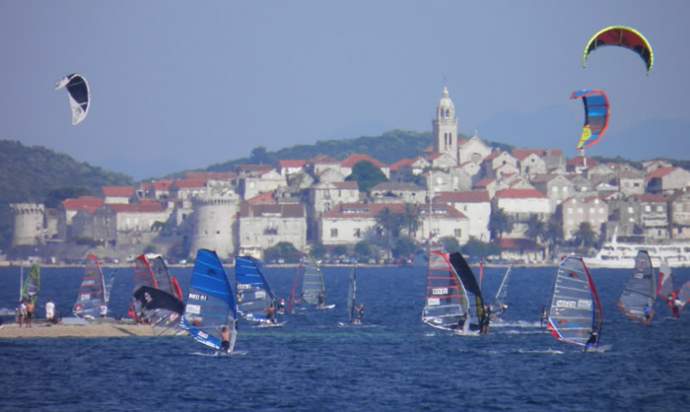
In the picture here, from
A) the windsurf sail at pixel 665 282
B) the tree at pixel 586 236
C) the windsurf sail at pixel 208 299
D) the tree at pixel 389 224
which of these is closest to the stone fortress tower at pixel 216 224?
the tree at pixel 389 224

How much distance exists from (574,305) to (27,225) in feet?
500

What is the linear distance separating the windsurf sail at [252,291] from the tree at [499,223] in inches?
4649

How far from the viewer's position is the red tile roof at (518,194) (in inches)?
7082

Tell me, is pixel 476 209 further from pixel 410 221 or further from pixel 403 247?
pixel 403 247

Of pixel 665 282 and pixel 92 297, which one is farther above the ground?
pixel 665 282

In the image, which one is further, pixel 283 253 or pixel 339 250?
pixel 339 250

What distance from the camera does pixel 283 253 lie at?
172 metres

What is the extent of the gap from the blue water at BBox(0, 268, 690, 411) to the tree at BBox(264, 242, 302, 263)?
362ft

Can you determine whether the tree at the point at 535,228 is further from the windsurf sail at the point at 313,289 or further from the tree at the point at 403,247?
the windsurf sail at the point at 313,289

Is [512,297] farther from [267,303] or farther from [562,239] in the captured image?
[562,239]

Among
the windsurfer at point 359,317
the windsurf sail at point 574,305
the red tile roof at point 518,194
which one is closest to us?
the windsurf sail at point 574,305

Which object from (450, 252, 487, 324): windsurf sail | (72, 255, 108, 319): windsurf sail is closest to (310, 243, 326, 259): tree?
(72, 255, 108, 319): windsurf sail

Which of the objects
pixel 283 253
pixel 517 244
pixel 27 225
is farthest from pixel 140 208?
pixel 517 244

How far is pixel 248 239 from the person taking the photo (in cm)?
17400
